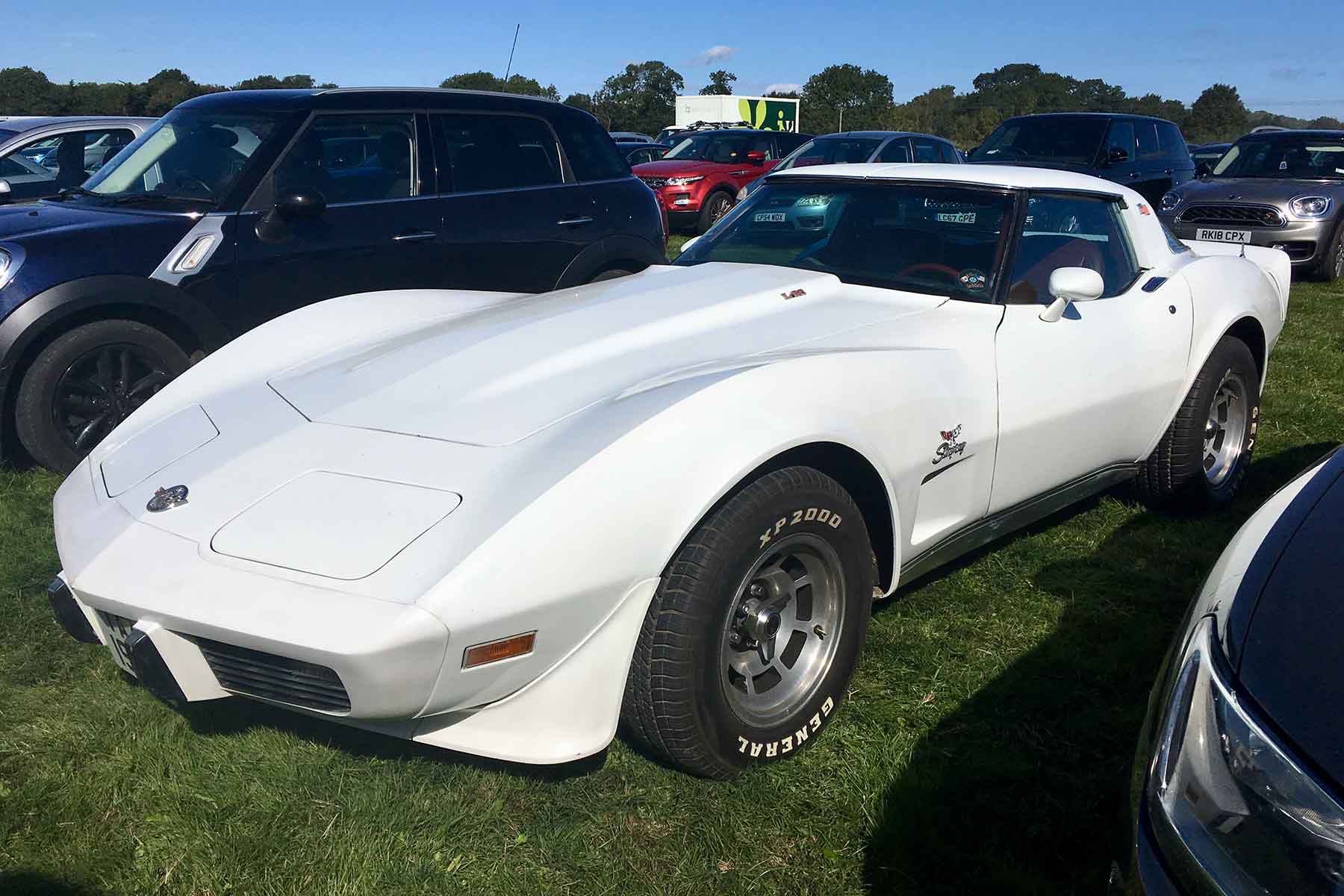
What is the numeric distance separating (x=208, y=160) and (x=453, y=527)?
12.6 feet

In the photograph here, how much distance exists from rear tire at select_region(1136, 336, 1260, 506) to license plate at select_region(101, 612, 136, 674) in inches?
134

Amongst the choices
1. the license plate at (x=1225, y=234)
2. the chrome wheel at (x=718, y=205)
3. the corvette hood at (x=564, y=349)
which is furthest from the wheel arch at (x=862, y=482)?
the chrome wheel at (x=718, y=205)

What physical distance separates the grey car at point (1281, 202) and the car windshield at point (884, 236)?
786 centimetres

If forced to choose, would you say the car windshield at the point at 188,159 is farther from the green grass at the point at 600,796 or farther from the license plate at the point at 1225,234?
the license plate at the point at 1225,234

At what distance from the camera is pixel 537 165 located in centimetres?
588

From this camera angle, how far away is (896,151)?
1311 cm

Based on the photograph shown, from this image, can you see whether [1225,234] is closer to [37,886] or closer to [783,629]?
[783,629]

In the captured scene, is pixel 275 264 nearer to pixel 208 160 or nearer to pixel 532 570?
pixel 208 160

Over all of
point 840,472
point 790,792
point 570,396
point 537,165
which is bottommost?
point 790,792

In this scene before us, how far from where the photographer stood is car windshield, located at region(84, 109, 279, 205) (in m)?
4.93

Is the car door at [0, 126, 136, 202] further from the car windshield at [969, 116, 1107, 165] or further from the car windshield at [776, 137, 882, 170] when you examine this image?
the car windshield at [969, 116, 1107, 165]

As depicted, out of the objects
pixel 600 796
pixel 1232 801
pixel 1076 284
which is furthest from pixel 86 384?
pixel 1232 801

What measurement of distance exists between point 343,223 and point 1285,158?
32.6 ft

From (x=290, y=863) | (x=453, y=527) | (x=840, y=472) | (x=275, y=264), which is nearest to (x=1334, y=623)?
(x=840, y=472)
